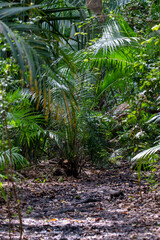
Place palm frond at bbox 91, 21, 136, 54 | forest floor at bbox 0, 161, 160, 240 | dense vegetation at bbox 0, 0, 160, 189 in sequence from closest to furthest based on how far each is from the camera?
forest floor at bbox 0, 161, 160, 240 → dense vegetation at bbox 0, 0, 160, 189 → palm frond at bbox 91, 21, 136, 54

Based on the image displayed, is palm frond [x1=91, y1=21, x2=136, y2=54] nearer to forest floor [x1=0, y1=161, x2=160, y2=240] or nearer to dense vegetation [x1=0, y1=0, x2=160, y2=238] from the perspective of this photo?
dense vegetation [x1=0, y1=0, x2=160, y2=238]

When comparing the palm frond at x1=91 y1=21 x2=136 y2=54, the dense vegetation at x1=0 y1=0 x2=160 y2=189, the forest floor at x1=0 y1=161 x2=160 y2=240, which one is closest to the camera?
the forest floor at x1=0 y1=161 x2=160 y2=240

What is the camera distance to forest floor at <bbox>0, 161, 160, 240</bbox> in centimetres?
290

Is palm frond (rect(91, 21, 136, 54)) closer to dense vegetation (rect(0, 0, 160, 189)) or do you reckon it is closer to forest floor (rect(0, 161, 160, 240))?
dense vegetation (rect(0, 0, 160, 189))

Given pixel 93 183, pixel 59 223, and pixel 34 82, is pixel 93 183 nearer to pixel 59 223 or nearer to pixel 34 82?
pixel 59 223

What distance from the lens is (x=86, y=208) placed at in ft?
12.8

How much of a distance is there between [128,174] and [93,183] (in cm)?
72

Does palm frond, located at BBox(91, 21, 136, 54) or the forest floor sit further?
palm frond, located at BBox(91, 21, 136, 54)

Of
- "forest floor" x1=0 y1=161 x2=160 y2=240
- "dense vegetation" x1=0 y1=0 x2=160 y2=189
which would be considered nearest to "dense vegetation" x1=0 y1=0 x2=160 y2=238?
"dense vegetation" x1=0 y1=0 x2=160 y2=189

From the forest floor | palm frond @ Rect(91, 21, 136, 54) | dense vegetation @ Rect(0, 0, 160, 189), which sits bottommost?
the forest floor

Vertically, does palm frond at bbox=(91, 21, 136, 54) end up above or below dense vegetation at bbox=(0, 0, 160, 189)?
above

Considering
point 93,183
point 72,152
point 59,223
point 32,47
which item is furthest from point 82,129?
point 32,47

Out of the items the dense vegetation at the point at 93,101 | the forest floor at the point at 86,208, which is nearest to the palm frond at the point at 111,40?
the dense vegetation at the point at 93,101

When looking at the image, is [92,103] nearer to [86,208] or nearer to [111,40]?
[111,40]
